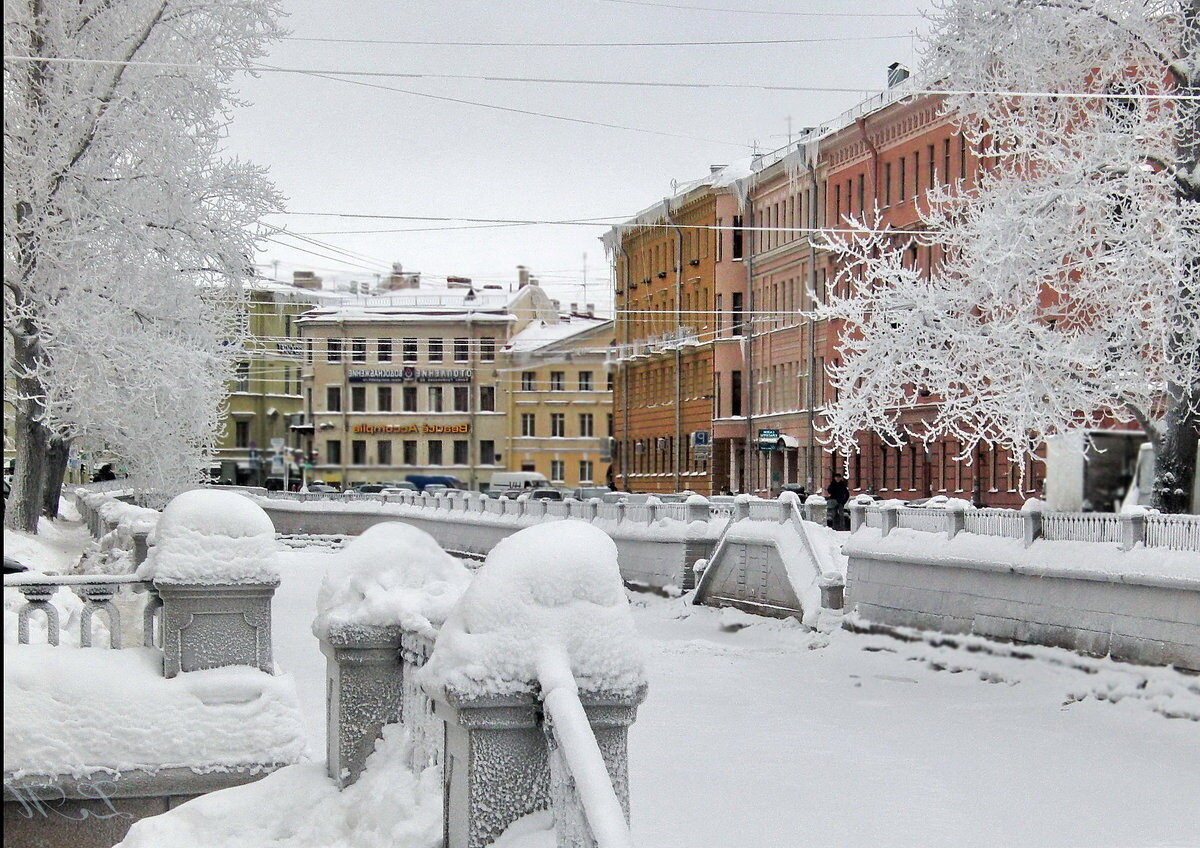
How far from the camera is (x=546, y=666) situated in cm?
→ 527

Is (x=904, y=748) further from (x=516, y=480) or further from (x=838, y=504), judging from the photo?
(x=516, y=480)

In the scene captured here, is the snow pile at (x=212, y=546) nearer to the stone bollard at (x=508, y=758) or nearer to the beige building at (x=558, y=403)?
the stone bollard at (x=508, y=758)

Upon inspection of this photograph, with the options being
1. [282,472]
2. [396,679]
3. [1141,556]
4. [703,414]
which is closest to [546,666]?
[396,679]

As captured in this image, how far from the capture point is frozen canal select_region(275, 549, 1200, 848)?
41.2 ft

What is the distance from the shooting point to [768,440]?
1838 inches

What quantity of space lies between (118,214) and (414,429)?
188 feet

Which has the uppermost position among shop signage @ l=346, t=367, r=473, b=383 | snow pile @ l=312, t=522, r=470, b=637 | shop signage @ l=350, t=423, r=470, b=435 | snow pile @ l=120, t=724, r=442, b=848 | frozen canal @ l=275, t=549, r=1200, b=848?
shop signage @ l=346, t=367, r=473, b=383

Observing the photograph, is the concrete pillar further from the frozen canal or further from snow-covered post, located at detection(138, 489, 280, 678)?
the frozen canal

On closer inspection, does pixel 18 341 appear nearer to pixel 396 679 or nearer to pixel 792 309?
pixel 396 679

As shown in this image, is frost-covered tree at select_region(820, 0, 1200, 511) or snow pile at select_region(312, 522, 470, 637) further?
frost-covered tree at select_region(820, 0, 1200, 511)

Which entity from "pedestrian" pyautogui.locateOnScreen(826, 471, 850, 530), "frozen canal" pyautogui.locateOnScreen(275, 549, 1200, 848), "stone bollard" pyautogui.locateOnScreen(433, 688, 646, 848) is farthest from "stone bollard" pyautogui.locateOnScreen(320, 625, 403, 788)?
"pedestrian" pyautogui.locateOnScreen(826, 471, 850, 530)

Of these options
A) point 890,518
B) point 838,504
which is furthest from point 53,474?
point 838,504

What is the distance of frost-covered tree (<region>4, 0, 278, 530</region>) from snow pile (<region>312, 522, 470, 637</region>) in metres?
12.7

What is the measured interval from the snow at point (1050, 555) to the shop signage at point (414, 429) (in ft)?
167
